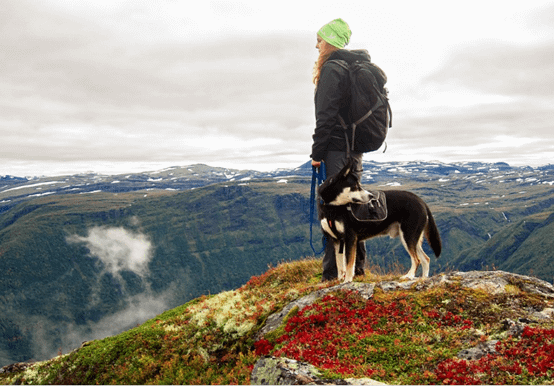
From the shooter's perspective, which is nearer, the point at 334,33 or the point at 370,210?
the point at 370,210

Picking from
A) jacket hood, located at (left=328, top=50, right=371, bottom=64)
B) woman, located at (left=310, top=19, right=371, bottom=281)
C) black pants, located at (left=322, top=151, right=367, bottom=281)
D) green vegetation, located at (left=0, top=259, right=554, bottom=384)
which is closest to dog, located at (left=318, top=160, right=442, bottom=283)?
black pants, located at (left=322, top=151, right=367, bottom=281)

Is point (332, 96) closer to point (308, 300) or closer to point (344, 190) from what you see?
point (344, 190)

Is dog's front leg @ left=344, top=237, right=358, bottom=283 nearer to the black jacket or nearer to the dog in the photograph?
the dog

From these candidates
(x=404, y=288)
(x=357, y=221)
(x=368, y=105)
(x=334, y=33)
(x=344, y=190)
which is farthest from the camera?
(x=334, y=33)

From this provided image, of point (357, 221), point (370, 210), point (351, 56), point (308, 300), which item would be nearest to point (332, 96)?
point (351, 56)

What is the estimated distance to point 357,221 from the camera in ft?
29.9

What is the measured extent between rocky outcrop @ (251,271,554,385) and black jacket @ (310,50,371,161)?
372 centimetres

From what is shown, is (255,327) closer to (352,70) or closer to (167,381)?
(167,381)

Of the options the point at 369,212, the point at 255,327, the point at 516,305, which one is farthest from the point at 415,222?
the point at 255,327

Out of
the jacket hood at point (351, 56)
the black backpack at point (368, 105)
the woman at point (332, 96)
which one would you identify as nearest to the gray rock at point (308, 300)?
the woman at point (332, 96)

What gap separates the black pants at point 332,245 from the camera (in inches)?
387

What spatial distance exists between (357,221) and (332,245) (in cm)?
142

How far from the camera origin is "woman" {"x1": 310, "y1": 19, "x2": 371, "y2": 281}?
919 centimetres

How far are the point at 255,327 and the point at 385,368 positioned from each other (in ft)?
12.0
